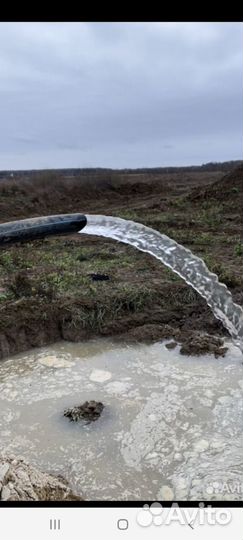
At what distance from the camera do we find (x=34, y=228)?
2.07m

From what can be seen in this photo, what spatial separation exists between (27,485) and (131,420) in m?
1.52

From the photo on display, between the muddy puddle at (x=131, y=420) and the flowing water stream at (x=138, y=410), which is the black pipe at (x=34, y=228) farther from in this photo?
the muddy puddle at (x=131, y=420)

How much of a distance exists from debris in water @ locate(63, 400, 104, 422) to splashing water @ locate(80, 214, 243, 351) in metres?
1.45

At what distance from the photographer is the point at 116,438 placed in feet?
14.0

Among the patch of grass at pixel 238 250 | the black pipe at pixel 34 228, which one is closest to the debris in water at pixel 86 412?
the black pipe at pixel 34 228

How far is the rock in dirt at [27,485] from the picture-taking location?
300 cm

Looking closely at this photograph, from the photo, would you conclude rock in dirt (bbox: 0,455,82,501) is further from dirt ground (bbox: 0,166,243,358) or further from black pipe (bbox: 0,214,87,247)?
dirt ground (bbox: 0,166,243,358)

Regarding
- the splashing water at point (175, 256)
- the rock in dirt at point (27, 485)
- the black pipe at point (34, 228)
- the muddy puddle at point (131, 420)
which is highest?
the black pipe at point (34, 228)

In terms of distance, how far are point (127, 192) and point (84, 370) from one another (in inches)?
767

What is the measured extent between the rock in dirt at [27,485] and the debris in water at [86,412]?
0.98m

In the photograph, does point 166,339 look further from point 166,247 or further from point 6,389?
point 166,247

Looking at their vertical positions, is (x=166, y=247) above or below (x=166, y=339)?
above

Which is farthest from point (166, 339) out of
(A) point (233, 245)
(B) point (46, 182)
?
(B) point (46, 182)
